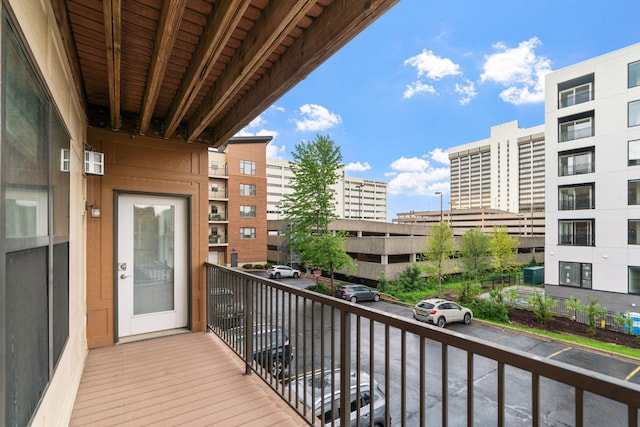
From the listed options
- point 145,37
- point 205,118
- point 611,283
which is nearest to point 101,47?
point 145,37

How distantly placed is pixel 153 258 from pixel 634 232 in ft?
50.8

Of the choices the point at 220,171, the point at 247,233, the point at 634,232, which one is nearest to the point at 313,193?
the point at 247,233

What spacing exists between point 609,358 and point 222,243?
785 inches

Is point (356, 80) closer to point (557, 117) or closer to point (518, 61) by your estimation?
point (518, 61)

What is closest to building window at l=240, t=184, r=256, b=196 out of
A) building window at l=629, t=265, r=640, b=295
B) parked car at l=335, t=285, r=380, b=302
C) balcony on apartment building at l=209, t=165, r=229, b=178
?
balcony on apartment building at l=209, t=165, r=229, b=178

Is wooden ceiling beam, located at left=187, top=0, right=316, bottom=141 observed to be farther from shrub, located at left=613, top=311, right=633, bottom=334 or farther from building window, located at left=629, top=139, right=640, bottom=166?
building window, located at left=629, top=139, right=640, bottom=166

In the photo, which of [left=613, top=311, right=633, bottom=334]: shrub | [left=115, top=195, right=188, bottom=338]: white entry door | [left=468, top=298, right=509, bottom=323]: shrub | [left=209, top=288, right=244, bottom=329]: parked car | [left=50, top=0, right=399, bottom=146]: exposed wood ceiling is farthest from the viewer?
[left=468, top=298, right=509, bottom=323]: shrub

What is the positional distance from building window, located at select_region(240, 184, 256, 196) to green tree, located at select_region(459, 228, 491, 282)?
14.9m

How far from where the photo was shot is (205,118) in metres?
3.10

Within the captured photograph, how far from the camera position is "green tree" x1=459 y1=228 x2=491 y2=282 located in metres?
15.4

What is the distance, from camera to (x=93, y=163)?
3.05m

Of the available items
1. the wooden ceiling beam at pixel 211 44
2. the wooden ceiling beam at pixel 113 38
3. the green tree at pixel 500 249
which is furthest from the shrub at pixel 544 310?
the wooden ceiling beam at pixel 113 38

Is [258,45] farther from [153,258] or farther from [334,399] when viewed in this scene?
[153,258]

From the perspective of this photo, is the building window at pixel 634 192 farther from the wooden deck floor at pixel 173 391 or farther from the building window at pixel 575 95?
the wooden deck floor at pixel 173 391
